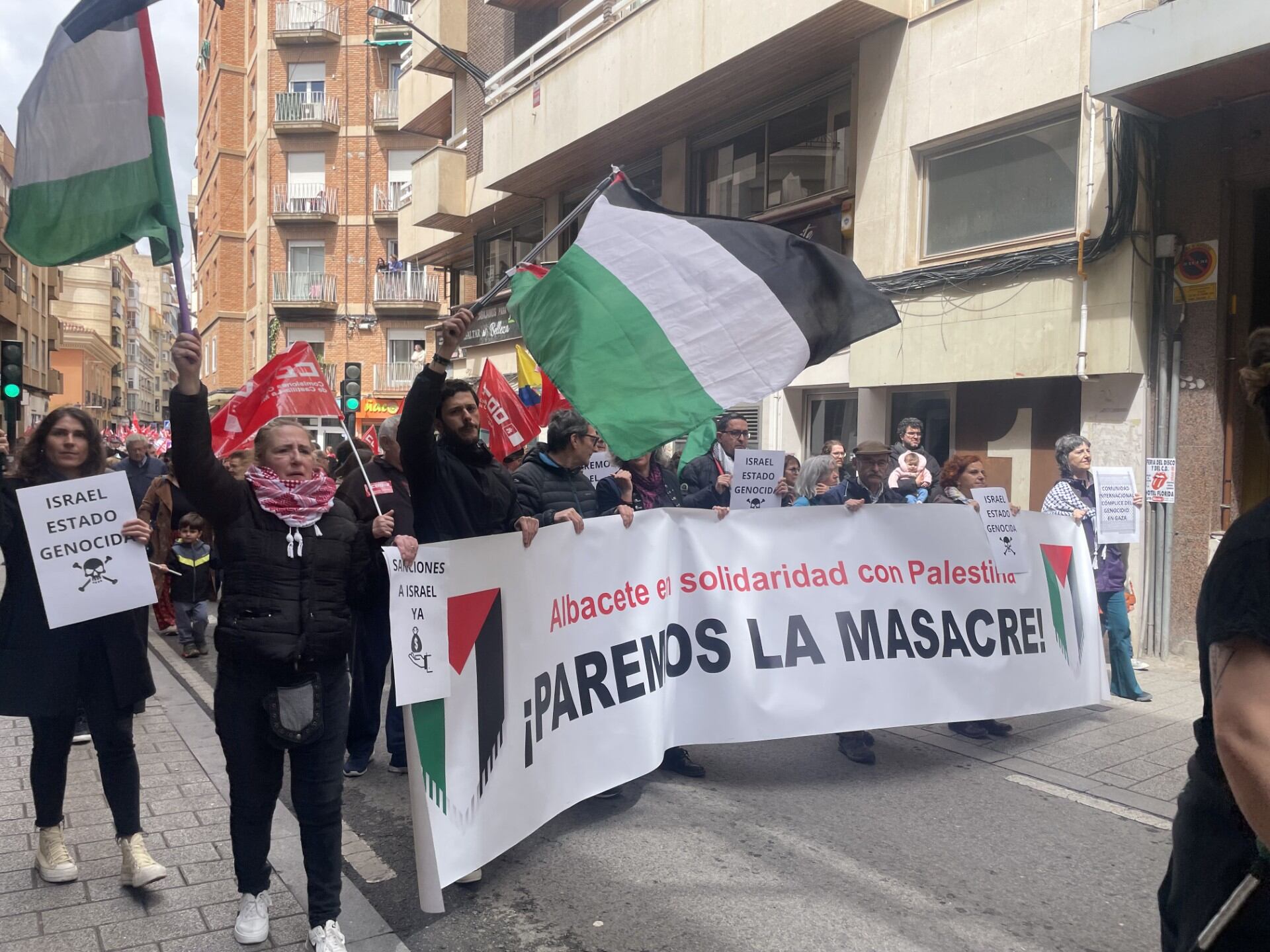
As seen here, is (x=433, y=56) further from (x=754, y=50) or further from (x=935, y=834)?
(x=935, y=834)

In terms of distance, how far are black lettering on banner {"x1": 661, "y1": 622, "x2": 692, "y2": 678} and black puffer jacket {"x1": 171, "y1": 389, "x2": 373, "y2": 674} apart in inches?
77.9

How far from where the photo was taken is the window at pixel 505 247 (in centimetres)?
2023

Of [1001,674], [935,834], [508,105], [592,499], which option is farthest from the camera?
[508,105]

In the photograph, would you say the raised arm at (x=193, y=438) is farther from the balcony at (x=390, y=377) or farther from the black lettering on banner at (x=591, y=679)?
the balcony at (x=390, y=377)

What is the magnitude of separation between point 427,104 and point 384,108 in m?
17.5

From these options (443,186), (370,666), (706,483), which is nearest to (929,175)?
(706,483)

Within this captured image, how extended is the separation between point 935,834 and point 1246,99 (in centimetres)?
727

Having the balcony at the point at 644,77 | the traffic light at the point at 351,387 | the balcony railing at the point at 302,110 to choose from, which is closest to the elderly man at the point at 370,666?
the balcony at the point at 644,77

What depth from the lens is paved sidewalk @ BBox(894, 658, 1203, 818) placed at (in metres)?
5.57

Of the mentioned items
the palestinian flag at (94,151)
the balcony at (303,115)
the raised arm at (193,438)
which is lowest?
the raised arm at (193,438)

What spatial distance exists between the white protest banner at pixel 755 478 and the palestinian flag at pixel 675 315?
8.06 feet

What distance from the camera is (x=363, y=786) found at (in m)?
5.44

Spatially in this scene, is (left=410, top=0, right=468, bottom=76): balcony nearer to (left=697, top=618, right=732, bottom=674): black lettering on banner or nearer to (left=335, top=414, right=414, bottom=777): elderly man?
(left=335, top=414, right=414, bottom=777): elderly man

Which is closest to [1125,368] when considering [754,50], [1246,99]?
[1246,99]
